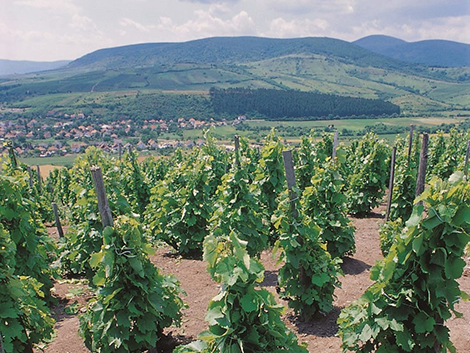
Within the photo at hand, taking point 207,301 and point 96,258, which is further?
point 207,301

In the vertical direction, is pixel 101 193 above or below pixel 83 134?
above

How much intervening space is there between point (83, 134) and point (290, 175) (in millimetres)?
108380

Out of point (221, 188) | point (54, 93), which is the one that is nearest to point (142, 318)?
point (221, 188)

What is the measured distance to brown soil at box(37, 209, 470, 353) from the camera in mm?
6484

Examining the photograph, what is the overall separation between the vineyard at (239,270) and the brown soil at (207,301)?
4 centimetres

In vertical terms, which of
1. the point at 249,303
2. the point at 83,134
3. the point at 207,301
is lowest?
the point at 83,134

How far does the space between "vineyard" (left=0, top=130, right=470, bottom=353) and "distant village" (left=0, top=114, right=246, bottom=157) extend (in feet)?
234

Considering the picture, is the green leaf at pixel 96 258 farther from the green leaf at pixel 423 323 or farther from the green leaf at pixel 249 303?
the green leaf at pixel 423 323

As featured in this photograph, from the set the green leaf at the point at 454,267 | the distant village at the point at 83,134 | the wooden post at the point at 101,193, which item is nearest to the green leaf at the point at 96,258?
the wooden post at the point at 101,193

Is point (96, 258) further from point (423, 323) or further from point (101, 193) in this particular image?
point (423, 323)

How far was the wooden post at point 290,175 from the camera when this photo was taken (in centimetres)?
619

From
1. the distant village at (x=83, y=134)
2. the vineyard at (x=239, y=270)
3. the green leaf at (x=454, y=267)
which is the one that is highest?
the green leaf at (x=454, y=267)

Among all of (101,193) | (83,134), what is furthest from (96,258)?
(83,134)

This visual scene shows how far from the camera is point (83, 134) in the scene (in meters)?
105
